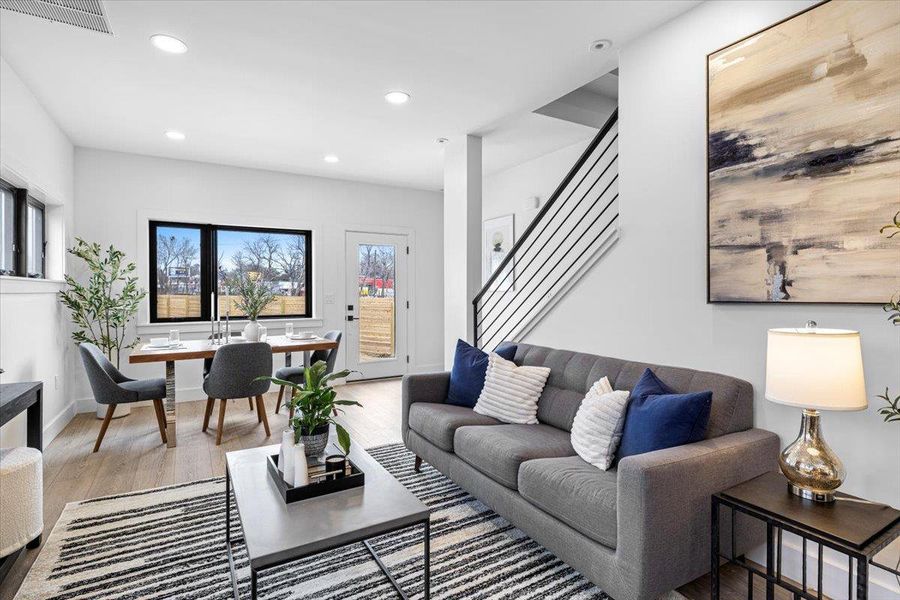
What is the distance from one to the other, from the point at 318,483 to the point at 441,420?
1110 millimetres

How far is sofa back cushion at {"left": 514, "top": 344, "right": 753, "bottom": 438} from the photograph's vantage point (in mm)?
2102

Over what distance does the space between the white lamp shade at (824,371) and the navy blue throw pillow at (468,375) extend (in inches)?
70.7

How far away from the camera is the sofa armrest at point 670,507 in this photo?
5.33ft

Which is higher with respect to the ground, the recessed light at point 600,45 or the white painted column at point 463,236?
the recessed light at point 600,45

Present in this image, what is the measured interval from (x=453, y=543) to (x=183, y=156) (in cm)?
489

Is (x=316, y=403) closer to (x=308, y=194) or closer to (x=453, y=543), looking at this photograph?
(x=453, y=543)

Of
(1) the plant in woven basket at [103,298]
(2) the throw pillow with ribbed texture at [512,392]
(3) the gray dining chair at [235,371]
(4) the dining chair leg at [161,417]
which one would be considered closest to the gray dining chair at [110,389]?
(4) the dining chair leg at [161,417]

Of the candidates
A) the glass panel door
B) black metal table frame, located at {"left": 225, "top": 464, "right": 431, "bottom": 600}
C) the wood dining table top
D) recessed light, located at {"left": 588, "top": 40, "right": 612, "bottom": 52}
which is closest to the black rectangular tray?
black metal table frame, located at {"left": 225, "top": 464, "right": 431, "bottom": 600}

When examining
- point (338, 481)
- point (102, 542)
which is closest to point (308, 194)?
point (102, 542)

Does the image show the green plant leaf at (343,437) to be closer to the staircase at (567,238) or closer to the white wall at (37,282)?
the staircase at (567,238)

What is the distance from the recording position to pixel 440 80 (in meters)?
3.27

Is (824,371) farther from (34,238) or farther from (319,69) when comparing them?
(34,238)

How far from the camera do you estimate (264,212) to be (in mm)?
5719

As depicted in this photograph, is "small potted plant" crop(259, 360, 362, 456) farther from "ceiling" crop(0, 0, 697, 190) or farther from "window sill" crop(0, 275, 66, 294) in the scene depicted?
"window sill" crop(0, 275, 66, 294)
